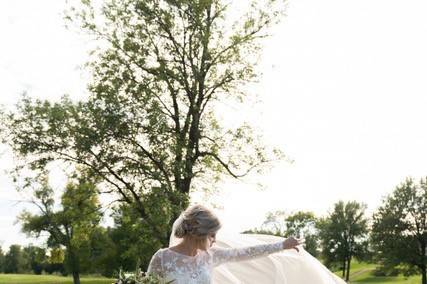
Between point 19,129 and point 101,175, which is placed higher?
point 19,129

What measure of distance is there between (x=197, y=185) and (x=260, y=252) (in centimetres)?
1868

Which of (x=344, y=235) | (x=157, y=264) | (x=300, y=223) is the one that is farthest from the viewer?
(x=300, y=223)

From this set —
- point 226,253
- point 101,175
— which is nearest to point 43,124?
point 101,175

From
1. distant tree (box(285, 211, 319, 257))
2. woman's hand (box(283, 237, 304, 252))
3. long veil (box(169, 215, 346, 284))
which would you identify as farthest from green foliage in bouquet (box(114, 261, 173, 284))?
distant tree (box(285, 211, 319, 257))

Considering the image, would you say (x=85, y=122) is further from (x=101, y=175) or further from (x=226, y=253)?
(x=226, y=253)

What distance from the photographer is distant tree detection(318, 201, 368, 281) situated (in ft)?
231

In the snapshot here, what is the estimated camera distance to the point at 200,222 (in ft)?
22.3

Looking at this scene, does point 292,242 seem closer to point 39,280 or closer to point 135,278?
point 135,278

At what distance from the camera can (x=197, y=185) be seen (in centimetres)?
2639

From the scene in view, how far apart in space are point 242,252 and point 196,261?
2.11 feet

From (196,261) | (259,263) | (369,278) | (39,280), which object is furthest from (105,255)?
(196,261)

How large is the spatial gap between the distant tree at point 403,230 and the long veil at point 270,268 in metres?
42.2

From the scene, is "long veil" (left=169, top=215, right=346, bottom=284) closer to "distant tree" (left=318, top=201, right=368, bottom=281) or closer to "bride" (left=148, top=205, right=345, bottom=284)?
"bride" (left=148, top=205, right=345, bottom=284)

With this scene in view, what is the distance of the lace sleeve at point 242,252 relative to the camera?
7.71m
